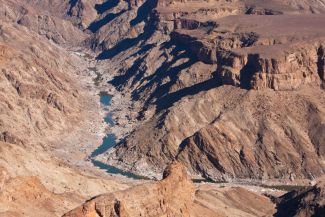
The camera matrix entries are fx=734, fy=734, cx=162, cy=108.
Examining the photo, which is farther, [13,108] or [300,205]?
[13,108]

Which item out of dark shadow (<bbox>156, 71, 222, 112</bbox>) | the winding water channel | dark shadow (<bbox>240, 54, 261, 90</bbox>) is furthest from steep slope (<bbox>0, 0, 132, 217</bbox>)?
dark shadow (<bbox>240, 54, 261, 90</bbox>)

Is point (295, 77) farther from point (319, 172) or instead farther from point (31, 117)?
point (31, 117)

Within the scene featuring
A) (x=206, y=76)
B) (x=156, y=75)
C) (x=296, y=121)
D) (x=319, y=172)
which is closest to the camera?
(x=319, y=172)

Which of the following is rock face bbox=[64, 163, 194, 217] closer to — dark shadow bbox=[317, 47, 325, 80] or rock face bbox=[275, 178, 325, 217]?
rock face bbox=[275, 178, 325, 217]

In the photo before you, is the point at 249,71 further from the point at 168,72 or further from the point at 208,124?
the point at 168,72

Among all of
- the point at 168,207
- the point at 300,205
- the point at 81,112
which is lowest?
the point at 81,112

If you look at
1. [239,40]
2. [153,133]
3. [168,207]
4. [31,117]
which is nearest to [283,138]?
[153,133]
